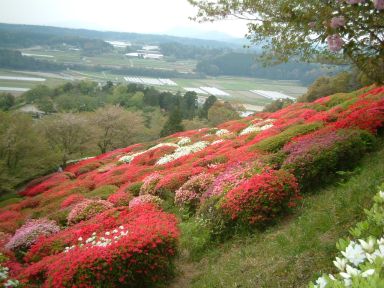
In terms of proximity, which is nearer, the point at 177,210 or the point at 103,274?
the point at 103,274

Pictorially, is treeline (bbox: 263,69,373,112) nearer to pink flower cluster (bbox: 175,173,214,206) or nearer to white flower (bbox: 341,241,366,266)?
pink flower cluster (bbox: 175,173,214,206)

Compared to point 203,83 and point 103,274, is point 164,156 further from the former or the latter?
point 203,83

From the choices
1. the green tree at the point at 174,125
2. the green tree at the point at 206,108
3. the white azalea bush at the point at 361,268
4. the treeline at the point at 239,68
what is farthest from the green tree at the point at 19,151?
the treeline at the point at 239,68

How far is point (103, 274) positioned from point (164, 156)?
611 inches

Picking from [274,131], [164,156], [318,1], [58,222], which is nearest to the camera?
[318,1]

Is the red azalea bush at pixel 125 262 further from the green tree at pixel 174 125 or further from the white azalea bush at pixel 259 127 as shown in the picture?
the green tree at pixel 174 125

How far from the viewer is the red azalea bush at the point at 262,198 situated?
9219 mm

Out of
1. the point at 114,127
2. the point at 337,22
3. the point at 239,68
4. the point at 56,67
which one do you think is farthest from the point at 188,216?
the point at 239,68

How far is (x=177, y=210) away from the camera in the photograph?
508 inches

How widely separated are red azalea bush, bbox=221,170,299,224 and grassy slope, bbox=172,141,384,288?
347 mm

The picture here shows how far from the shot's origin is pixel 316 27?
965 centimetres

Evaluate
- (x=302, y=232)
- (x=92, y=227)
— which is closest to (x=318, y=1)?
(x=302, y=232)

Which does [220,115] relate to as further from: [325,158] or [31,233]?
[325,158]

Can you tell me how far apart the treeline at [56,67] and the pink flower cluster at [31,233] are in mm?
172007
